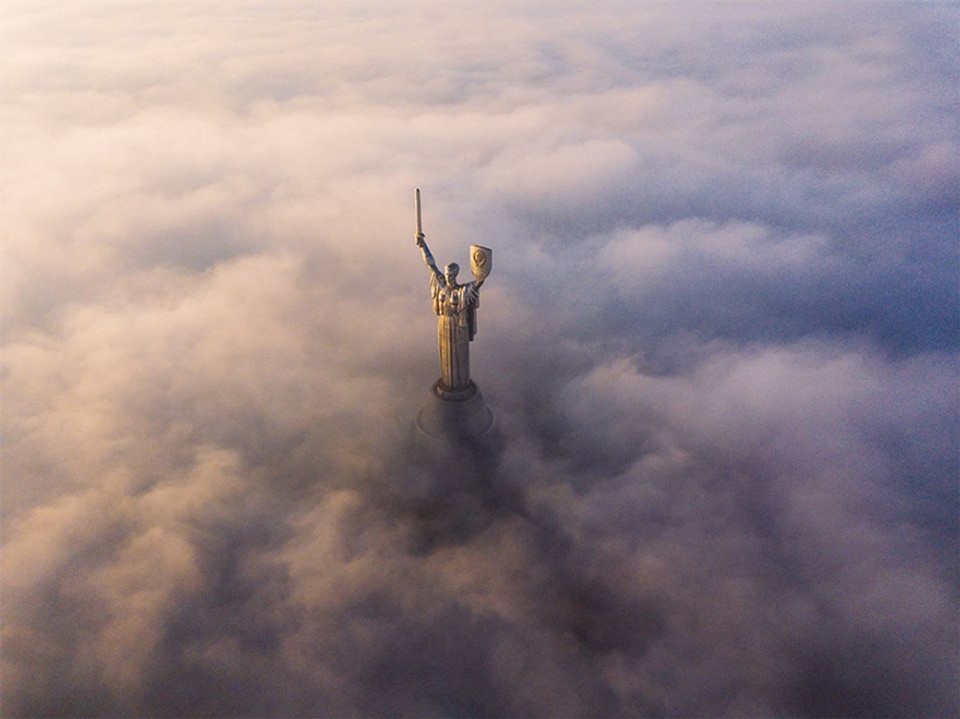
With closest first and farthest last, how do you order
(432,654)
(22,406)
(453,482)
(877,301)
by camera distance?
(432,654)
(453,482)
(22,406)
(877,301)

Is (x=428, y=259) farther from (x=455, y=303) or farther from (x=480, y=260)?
(x=480, y=260)

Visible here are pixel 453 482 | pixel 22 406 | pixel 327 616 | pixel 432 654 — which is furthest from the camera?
pixel 22 406

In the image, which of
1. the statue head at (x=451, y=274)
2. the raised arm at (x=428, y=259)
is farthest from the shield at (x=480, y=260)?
the raised arm at (x=428, y=259)

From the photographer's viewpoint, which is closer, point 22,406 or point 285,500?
point 285,500

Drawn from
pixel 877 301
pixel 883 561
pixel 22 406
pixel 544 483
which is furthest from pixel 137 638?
pixel 877 301

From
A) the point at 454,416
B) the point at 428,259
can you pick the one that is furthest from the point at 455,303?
the point at 454,416

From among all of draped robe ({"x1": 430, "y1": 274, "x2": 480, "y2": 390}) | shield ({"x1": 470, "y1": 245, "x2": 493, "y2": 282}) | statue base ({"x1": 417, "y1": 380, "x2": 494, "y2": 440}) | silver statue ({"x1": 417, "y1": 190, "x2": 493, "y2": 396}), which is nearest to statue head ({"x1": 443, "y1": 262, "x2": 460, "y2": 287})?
silver statue ({"x1": 417, "y1": 190, "x2": 493, "y2": 396})

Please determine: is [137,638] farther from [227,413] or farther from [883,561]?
[883,561]
